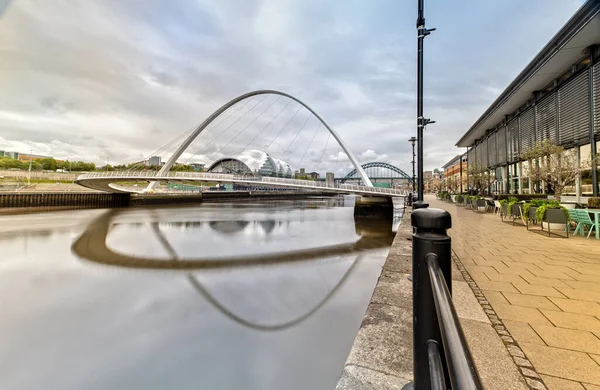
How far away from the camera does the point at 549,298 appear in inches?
126

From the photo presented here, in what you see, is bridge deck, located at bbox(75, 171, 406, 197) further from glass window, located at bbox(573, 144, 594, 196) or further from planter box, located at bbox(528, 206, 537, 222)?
planter box, located at bbox(528, 206, 537, 222)

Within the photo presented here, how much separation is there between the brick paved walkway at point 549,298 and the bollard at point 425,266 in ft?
5.41

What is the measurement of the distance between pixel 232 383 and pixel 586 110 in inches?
687

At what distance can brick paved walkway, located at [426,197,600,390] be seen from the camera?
2.02 m

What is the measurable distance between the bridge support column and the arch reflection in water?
1248 cm

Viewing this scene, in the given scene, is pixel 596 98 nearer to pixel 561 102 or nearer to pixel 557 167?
pixel 561 102

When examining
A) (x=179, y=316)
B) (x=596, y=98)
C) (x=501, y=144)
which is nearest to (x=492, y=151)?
(x=501, y=144)

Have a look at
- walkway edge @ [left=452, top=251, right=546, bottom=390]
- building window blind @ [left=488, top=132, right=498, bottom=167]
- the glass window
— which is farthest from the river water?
building window blind @ [left=488, top=132, right=498, bottom=167]

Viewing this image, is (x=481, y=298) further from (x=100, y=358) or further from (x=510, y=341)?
(x=100, y=358)

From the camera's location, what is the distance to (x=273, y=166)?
9369cm

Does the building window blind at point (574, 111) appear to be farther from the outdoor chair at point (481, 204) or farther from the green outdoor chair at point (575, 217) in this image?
the green outdoor chair at point (575, 217)

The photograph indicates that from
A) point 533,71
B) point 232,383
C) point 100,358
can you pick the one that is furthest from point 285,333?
point 533,71

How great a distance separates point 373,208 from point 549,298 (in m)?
24.0

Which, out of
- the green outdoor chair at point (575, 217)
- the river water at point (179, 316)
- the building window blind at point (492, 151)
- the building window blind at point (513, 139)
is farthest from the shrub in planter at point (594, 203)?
the building window blind at point (492, 151)
